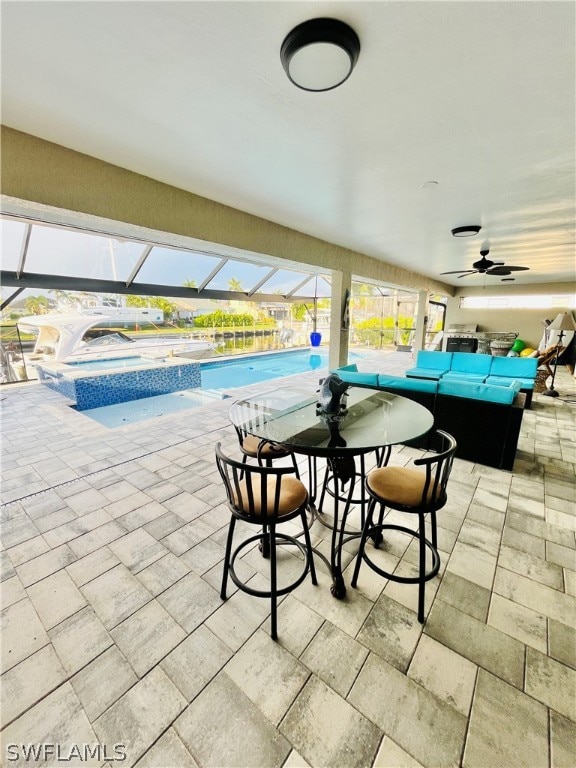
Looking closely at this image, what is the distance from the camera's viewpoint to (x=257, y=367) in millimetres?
9406

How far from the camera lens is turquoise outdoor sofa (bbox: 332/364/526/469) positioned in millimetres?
2980

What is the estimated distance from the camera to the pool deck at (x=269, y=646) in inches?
43.8

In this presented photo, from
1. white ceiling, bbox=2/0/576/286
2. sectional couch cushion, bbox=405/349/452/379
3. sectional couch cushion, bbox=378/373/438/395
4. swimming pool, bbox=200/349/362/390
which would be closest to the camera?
white ceiling, bbox=2/0/576/286

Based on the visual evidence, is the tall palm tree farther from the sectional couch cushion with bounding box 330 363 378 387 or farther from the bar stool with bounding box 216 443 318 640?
the bar stool with bounding box 216 443 318 640

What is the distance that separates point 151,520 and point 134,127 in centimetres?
257

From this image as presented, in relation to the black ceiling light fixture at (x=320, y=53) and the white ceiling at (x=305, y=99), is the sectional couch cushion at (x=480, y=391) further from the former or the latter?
the black ceiling light fixture at (x=320, y=53)

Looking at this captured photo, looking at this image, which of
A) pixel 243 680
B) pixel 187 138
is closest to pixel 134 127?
pixel 187 138

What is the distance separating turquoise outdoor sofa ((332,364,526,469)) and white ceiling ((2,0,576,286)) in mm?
1825

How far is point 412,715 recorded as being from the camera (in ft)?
3.87

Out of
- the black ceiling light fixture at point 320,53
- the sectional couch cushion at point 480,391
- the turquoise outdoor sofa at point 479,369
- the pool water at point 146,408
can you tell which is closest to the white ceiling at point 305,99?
the black ceiling light fixture at point 320,53

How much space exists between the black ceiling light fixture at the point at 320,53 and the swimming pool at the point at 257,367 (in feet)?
19.8

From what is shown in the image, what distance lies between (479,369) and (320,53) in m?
5.77

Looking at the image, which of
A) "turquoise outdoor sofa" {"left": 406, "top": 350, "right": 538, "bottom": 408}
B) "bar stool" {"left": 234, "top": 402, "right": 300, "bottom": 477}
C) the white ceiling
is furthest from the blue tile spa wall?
"turquoise outdoor sofa" {"left": 406, "top": 350, "right": 538, "bottom": 408}

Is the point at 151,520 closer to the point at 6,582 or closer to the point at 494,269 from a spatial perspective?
the point at 6,582
